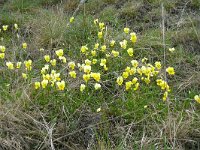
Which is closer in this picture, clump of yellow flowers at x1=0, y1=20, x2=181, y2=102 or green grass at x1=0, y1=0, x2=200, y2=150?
green grass at x1=0, y1=0, x2=200, y2=150

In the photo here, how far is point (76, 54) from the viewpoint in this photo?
4.24 m

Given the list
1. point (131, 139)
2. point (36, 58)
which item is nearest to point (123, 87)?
point (131, 139)

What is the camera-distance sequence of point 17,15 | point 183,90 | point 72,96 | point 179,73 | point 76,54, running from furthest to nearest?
point 17,15
point 76,54
point 179,73
point 183,90
point 72,96

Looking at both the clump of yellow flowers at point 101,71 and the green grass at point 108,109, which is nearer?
the green grass at point 108,109

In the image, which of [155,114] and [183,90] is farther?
[183,90]

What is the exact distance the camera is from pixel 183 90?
346cm

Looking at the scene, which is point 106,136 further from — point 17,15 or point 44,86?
point 17,15

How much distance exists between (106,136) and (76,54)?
1.64 metres

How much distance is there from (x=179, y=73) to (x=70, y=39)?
1.40 metres

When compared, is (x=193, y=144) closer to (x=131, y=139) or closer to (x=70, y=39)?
(x=131, y=139)

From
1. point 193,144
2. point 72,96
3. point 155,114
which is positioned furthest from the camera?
point 72,96

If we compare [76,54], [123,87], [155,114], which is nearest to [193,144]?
[155,114]

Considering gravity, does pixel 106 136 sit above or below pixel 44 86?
below

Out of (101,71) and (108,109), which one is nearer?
(108,109)
